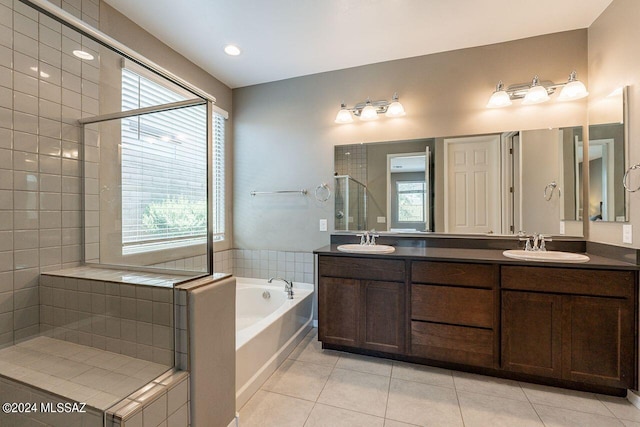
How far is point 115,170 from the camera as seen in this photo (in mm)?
1873

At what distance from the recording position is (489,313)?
1883 mm

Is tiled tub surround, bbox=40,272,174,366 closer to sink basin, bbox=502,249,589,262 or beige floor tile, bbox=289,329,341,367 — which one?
beige floor tile, bbox=289,329,341,367

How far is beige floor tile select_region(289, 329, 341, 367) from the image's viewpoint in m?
2.21

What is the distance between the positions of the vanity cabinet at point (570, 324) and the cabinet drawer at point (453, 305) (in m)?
0.11

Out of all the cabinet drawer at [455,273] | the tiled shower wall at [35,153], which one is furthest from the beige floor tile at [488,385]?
the tiled shower wall at [35,153]

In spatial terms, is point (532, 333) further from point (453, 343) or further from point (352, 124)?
point (352, 124)

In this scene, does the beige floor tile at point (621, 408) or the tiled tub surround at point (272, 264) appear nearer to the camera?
the beige floor tile at point (621, 408)

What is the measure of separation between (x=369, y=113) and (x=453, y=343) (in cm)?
201

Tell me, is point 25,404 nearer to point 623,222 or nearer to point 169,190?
point 169,190

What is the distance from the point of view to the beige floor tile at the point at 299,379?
71.6 inches

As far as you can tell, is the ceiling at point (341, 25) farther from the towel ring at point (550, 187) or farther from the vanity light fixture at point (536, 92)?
the towel ring at point (550, 187)

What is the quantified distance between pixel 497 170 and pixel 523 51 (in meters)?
0.98

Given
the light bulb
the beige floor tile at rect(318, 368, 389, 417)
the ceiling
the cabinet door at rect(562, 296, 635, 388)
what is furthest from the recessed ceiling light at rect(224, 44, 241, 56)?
the cabinet door at rect(562, 296, 635, 388)

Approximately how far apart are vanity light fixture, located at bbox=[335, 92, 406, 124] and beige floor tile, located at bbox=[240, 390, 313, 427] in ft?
7.62
